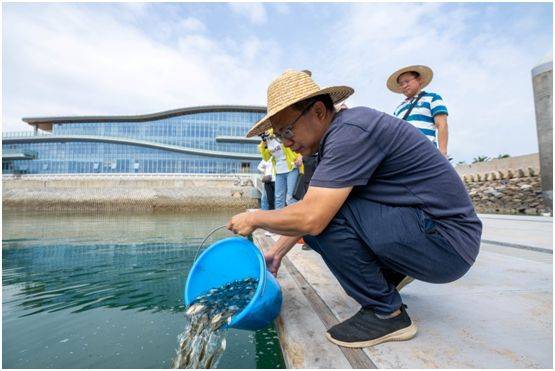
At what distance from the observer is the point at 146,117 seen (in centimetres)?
4409

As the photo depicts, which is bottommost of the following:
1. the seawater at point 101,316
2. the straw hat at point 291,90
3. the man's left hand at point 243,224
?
the seawater at point 101,316

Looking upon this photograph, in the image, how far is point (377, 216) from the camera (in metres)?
1.35

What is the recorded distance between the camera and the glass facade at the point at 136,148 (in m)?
42.4

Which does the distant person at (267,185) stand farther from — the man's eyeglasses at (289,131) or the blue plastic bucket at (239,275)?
the man's eyeglasses at (289,131)

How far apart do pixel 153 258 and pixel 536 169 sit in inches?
515

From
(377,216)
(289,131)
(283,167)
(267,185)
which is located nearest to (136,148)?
(267,185)

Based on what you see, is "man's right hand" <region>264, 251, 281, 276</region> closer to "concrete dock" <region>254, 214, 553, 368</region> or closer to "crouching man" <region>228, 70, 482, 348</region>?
"concrete dock" <region>254, 214, 553, 368</region>

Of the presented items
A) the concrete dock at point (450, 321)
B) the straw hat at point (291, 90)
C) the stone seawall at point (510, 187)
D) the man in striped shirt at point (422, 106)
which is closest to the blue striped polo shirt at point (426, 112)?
the man in striped shirt at point (422, 106)

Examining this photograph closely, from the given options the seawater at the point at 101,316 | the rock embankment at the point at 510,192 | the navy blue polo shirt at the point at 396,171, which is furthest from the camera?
the rock embankment at the point at 510,192

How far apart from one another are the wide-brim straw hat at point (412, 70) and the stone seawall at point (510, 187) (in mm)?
8278

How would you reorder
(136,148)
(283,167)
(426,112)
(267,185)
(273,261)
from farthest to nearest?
1. (136,148)
2. (267,185)
3. (283,167)
4. (426,112)
5. (273,261)

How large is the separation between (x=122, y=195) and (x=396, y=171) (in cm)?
2540

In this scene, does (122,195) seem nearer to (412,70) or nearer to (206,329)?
(412,70)

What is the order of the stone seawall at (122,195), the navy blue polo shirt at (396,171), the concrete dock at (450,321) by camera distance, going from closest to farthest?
the concrete dock at (450,321) < the navy blue polo shirt at (396,171) < the stone seawall at (122,195)
